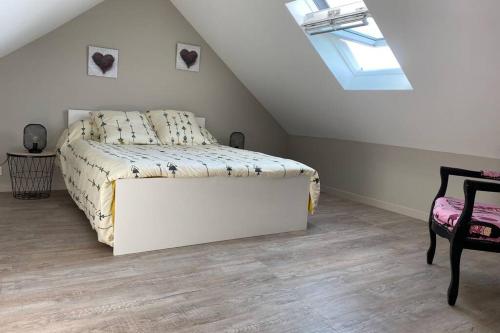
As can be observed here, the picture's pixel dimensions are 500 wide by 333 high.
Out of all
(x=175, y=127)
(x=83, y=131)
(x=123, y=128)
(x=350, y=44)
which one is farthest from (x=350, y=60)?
(x=83, y=131)

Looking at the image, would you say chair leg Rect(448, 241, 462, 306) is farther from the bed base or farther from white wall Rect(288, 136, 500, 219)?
white wall Rect(288, 136, 500, 219)

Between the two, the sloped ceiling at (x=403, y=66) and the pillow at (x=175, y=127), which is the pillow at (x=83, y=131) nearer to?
the pillow at (x=175, y=127)

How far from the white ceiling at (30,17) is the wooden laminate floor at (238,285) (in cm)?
137

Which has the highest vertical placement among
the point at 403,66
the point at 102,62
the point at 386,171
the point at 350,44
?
the point at 350,44

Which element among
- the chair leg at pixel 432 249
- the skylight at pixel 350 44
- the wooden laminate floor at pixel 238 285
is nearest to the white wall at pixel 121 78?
the wooden laminate floor at pixel 238 285

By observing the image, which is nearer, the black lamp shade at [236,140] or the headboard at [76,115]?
the headboard at [76,115]

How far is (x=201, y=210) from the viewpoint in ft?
8.70

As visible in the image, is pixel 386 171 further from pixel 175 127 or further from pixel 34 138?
pixel 34 138

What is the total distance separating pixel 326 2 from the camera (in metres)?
3.29

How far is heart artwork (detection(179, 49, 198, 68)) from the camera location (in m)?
4.47

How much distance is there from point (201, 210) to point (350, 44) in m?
2.16

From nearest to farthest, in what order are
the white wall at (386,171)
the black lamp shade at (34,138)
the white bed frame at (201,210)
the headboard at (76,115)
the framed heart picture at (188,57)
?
1. the white bed frame at (201,210)
2. the white wall at (386,171)
3. the black lamp shade at (34,138)
4. the headboard at (76,115)
5. the framed heart picture at (188,57)

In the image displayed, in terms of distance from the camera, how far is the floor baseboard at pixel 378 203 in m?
3.74

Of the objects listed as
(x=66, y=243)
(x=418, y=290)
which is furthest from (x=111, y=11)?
(x=418, y=290)
